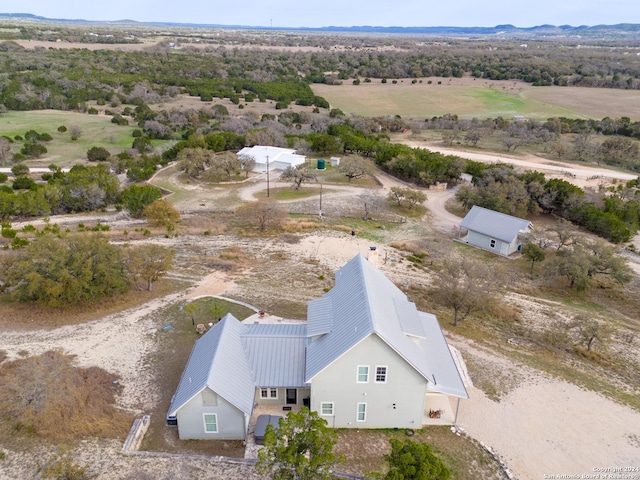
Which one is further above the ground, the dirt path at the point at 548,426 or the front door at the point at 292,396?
the front door at the point at 292,396

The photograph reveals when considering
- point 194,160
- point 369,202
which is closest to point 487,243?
point 369,202

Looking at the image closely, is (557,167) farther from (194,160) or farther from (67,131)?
(67,131)

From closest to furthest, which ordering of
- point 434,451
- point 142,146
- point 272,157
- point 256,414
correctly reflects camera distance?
point 434,451 → point 256,414 → point 272,157 → point 142,146

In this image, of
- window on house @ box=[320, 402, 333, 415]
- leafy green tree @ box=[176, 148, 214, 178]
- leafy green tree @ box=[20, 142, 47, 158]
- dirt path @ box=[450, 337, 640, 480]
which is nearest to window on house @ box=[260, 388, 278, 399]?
window on house @ box=[320, 402, 333, 415]

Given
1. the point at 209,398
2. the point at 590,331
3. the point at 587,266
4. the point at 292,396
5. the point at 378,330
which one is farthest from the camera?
the point at 587,266

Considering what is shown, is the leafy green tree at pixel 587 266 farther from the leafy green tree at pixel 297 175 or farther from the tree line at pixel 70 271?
the leafy green tree at pixel 297 175

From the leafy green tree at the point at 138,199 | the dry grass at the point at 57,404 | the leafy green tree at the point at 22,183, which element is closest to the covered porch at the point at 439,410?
the dry grass at the point at 57,404

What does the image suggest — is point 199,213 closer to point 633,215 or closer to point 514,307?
point 514,307
